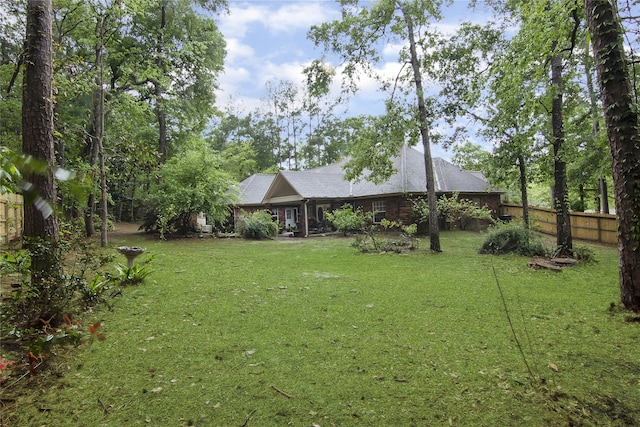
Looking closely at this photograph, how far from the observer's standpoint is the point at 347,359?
3.71 metres

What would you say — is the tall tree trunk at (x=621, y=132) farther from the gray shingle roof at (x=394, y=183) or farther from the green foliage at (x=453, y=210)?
the gray shingle roof at (x=394, y=183)

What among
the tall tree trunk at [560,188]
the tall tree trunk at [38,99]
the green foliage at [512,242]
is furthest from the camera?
the green foliage at [512,242]

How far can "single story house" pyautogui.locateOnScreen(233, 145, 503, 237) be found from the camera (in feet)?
A: 62.3

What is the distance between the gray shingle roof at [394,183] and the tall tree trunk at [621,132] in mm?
13236

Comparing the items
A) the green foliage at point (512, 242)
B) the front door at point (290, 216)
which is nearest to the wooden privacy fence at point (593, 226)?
the green foliage at point (512, 242)

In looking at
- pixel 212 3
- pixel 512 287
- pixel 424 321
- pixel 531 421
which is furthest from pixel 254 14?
pixel 212 3

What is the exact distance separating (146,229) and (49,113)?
12204 millimetres

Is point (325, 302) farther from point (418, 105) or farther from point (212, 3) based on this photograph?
point (212, 3)

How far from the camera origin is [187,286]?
21.9 feet

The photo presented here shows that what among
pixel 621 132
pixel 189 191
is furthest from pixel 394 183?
pixel 621 132

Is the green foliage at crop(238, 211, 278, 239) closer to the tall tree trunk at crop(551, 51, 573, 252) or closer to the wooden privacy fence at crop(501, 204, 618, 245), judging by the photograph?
the wooden privacy fence at crop(501, 204, 618, 245)

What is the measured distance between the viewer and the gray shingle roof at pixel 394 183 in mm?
19094

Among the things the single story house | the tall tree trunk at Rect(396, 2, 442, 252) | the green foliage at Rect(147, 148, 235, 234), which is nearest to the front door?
the single story house

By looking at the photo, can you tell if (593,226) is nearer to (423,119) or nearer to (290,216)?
(423,119)
